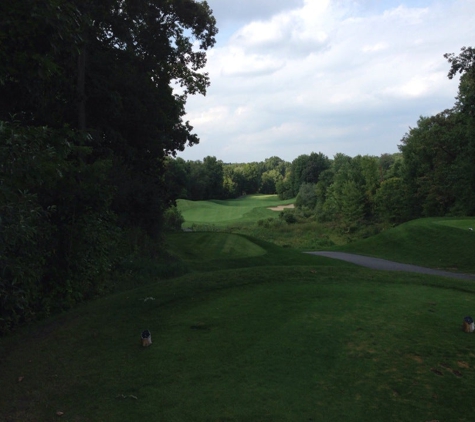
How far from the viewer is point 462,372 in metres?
5.36

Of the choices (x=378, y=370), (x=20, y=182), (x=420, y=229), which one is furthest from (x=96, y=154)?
(x=420, y=229)

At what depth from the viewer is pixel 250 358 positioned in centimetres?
570

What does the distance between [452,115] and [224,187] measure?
7958 centimetres

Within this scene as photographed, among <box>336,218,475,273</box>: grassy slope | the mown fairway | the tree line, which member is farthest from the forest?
<box>336,218,475,273</box>: grassy slope

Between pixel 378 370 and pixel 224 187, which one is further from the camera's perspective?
pixel 224 187

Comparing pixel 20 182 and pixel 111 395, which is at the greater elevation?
pixel 20 182

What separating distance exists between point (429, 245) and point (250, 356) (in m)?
26.5

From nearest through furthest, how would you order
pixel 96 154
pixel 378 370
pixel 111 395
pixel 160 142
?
1. pixel 111 395
2. pixel 378 370
3. pixel 96 154
4. pixel 160 142

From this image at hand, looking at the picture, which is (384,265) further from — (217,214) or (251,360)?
(217,214)

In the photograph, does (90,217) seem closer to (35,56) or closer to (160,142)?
(35,56)

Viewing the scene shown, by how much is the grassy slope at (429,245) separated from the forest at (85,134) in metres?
9.02

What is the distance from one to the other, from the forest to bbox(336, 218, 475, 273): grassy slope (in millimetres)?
9021

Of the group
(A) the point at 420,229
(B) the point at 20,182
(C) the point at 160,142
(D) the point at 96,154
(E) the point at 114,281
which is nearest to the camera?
(B) the point at 20,182

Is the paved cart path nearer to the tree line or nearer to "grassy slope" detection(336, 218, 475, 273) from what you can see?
"grassy slope" detection(336, 218, 475, 273)
